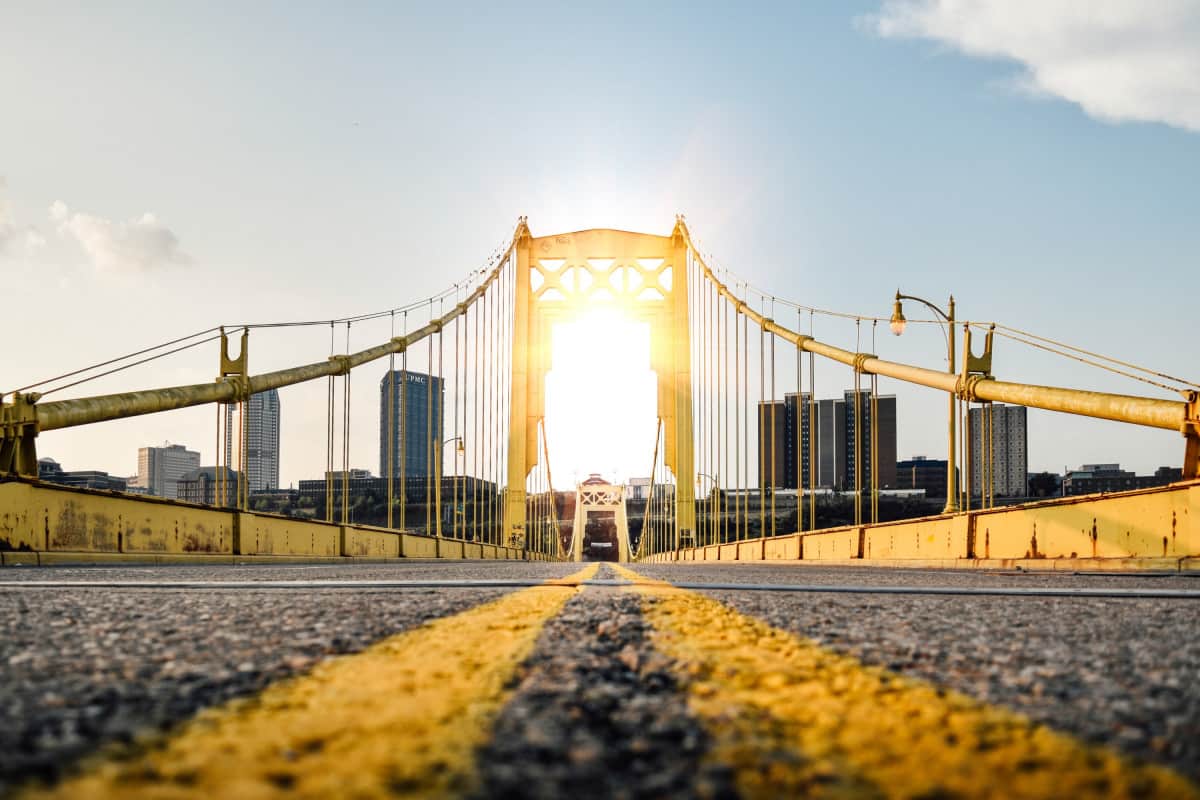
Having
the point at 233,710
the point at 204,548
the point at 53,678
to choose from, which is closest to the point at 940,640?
the point at 233,710

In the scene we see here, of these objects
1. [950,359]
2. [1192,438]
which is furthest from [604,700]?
[950,359]

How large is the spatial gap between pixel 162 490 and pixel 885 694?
216 meters

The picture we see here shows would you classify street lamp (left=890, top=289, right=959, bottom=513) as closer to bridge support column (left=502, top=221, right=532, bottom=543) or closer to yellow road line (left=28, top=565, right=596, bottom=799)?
yellow road line (left=28, top=565, right=596, bottom=799)

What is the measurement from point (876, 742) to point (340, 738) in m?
0.65

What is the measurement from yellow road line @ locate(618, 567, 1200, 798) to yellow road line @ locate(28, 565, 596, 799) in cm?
32

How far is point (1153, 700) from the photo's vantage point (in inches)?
58.5

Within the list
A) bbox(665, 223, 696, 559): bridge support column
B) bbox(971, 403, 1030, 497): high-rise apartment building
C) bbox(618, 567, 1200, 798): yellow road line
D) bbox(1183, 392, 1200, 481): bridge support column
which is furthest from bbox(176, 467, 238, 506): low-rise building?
bbox(971, 403, 1030, 497): high-rise apartment building

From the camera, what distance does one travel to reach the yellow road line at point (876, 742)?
98 cm

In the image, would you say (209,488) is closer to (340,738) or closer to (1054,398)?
(1054,398)

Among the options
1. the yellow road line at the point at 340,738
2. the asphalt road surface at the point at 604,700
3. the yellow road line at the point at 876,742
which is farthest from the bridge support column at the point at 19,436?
the yellow road line at the point at 876,742

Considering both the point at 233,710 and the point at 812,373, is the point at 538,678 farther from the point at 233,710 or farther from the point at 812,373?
the point at 812,373

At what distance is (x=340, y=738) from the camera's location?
1.15 metres

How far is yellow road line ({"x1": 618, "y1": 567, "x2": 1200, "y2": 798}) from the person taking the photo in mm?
984

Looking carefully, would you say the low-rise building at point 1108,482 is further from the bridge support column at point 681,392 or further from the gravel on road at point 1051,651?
the gravel on road at point 1051,651
